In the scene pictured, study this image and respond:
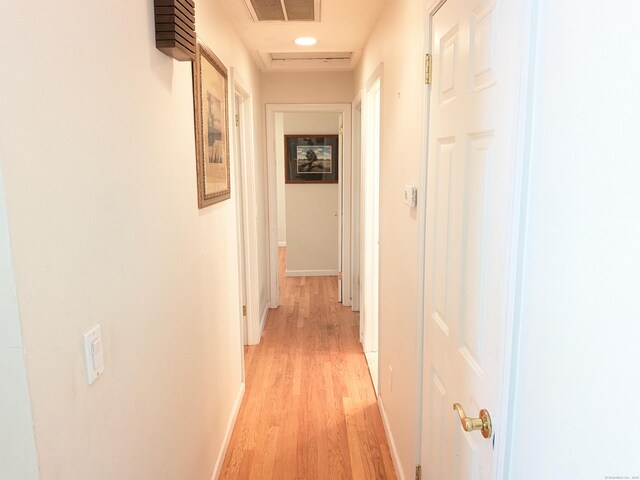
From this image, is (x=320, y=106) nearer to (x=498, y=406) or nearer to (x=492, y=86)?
(x=492, y=86)

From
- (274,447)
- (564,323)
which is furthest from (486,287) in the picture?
(274,447)

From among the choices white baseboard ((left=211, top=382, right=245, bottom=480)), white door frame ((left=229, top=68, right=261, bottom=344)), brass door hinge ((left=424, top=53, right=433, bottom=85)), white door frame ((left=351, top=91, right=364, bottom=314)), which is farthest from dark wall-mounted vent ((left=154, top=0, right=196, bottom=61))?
white door frame ((left=351, top=91, right=364, bottom=314))

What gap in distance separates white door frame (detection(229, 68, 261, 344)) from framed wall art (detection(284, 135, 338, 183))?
231 centimetres

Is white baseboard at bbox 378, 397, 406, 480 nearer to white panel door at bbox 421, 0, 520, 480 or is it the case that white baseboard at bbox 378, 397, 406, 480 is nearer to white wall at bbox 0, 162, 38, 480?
white panel door at bbox 421, 0, 520, 480

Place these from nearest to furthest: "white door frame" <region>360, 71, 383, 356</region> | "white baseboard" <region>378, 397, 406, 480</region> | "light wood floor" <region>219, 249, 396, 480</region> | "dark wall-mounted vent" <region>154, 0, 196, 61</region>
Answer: "dark wall-mounted vent" <region>154, 0, 196, 61</region> < "white baseboard" <region>378, 397, 406, 480</region> < "light wood floor" <region>219, 249, 396, 480</region> < "white door frame" <region>360, 71, 383, 356</region>

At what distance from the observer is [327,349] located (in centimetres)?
376

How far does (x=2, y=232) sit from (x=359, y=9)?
2350 millimetres

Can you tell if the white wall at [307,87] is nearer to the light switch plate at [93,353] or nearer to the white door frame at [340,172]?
the white door frame at [340,172]

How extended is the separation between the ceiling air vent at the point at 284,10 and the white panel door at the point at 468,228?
1.18m

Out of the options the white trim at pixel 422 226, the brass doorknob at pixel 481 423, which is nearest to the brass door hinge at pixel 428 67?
the white trim at pixel 422 226

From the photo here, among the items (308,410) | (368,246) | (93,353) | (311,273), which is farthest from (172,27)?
(311,273)

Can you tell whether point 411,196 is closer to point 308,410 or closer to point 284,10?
point 284,10

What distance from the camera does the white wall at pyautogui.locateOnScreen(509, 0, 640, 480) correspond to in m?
0.57

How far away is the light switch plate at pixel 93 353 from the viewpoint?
0.97 meters
